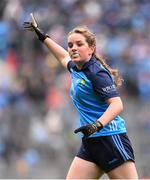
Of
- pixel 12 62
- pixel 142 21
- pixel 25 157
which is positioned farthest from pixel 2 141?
pixel 142 21

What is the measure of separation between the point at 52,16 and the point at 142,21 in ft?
6.14

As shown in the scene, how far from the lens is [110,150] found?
6566 millimetres

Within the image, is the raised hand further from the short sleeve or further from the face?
the face

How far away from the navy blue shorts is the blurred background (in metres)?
4.35

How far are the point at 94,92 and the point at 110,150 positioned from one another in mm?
578

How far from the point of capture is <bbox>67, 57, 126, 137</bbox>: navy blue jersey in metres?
6.35

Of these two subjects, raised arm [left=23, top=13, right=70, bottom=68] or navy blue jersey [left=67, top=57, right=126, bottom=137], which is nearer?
navy blue jersey [left=67, top=57, right=126, bottom=137]

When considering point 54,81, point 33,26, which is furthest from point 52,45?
point 54,81

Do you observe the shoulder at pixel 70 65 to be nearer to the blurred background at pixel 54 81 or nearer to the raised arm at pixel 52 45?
the raised arm at pixel 52 45

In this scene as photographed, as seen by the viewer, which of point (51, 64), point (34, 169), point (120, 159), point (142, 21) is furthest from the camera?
point (142, 21)

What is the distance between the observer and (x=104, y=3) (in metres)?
15.0

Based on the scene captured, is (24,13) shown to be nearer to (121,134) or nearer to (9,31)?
(9,31)

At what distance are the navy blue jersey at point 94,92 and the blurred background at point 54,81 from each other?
447 centimetres

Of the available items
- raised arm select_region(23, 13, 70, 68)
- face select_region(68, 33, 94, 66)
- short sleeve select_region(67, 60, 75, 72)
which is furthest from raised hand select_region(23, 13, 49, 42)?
face select_region(68, 33, 94, 66)
